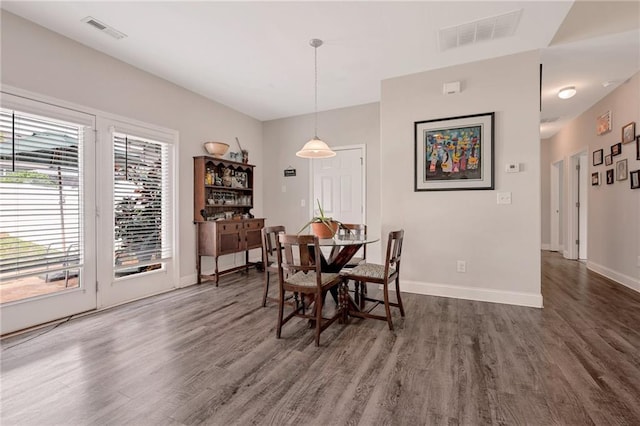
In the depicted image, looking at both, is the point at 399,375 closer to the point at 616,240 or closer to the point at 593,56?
the point at 593,56

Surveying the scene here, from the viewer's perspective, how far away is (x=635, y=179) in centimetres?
373

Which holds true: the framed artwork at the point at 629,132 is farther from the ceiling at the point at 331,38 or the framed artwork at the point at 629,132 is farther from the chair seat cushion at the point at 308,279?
the chair seat cushion at the point at 308,279

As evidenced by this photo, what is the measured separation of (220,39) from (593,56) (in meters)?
3.97

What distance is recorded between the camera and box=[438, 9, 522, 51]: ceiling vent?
8.84 feet

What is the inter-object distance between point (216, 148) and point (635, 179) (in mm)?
5446

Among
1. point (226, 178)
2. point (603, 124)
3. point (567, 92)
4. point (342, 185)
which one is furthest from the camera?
point (342, 185)

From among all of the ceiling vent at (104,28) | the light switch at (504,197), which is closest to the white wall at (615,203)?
the light switch at (504,197)

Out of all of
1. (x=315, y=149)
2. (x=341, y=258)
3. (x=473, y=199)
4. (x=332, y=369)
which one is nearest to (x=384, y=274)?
(x=341, y=258)

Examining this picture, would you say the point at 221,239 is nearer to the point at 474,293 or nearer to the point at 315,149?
the point at 315,149

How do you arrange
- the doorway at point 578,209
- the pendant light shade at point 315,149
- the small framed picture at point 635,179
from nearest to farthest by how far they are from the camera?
1. the pendant light shade at point 315,149
2. the small framed picture at point 635,179
3. the doorway at point 578,209

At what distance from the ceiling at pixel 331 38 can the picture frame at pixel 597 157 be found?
927 mm

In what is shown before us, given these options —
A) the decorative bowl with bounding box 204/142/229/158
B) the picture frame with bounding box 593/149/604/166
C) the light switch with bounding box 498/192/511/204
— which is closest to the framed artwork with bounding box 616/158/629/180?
the picture frame with bounding box 593/149/604/166

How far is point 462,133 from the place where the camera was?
3.53 metres

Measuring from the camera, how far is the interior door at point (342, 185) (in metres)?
5.05
